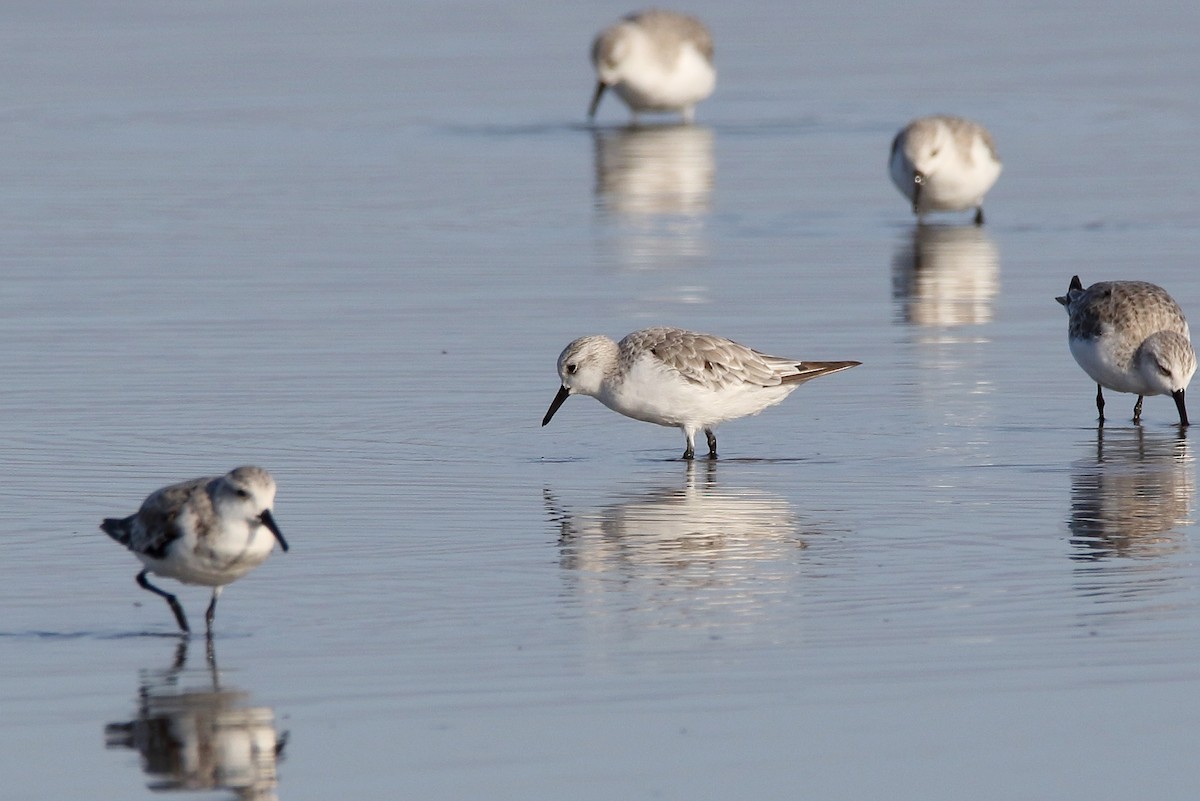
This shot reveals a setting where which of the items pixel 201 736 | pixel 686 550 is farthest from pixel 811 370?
pixel 201 736

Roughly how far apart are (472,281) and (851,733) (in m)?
10.2

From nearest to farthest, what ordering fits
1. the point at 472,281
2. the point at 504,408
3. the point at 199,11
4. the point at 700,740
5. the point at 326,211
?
→ the point at 700,740 → the point at 504,408 → the point at 472,281 → the point at 326,211 → the point at 199,11

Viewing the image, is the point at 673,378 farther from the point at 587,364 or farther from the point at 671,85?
the point at 671,85

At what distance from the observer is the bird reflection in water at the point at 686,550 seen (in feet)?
29.3

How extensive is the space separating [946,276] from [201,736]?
11.3 meters

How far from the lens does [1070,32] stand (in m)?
36.8

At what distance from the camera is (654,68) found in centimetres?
2875

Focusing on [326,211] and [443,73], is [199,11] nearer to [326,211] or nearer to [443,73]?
[443,73]

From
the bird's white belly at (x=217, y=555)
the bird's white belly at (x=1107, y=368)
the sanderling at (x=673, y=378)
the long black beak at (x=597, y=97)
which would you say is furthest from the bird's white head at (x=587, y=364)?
the long black beak at (x=597, y=97)

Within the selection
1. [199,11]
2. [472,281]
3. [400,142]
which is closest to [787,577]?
[472,281]

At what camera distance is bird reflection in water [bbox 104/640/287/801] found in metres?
7.04

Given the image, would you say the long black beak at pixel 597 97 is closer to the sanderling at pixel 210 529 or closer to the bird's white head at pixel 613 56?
the bird's white head at pixel 613 56

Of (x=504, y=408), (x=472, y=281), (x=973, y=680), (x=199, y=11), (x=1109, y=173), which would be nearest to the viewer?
(x=973, y=680)

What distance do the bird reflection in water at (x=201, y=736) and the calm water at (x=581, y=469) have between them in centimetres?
2
